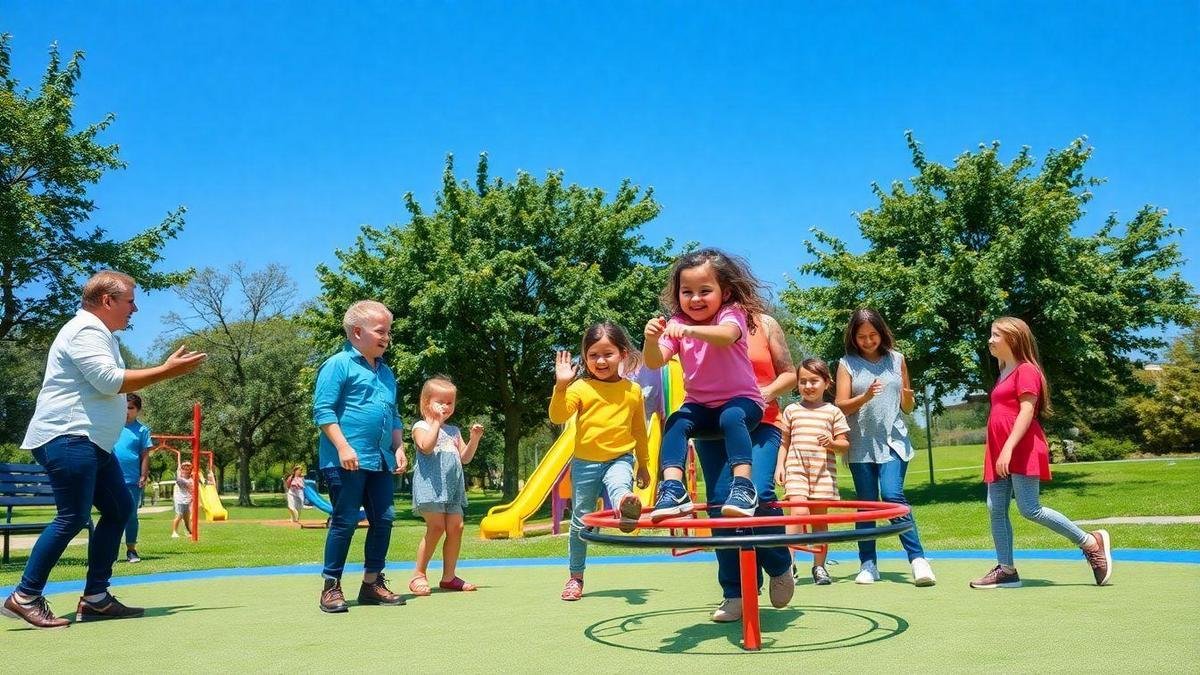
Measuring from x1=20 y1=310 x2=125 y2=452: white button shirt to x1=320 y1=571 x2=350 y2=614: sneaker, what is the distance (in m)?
1.57

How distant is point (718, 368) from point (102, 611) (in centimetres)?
410

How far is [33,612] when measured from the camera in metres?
5.21

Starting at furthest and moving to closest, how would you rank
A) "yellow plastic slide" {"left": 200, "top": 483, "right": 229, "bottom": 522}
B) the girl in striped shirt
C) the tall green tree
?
"yellow plastic slide" {"left": 200, "top": 483, "right": 229, "bottom": 522} < the tall green tree < the girl in striped shirt

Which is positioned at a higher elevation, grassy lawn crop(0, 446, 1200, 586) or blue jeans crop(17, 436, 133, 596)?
blue jeans crop(17, 436, 133, 596)

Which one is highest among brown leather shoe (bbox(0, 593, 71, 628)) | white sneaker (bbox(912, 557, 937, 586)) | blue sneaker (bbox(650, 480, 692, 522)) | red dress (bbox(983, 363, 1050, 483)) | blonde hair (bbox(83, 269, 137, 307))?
blonde hair (bbox(83, 269, 137, 307))

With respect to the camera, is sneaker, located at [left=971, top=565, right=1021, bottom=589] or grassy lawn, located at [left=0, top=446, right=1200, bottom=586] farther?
grassy lawn, located at [left=0, top=446, right=1200, bottom=586]

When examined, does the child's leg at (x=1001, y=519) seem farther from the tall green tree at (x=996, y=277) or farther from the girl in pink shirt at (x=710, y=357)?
the tall green tree at (x=996, y=277)

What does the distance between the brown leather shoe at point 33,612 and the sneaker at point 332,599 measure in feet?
4.72

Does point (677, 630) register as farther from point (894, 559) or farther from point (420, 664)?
point (894, 559)

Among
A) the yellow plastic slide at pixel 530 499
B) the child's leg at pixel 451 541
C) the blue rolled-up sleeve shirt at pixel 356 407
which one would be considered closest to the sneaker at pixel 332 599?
the blue rolled-up sleeve shirt at pixel 356 407

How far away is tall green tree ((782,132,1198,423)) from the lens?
22891 millimetres

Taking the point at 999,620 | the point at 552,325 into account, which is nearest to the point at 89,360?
the point at 999,620

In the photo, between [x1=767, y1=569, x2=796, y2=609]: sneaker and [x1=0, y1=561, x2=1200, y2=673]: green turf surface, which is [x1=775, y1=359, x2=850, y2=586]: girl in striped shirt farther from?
[x1=767, y1=569, x2=796, y2=609]: sneaker

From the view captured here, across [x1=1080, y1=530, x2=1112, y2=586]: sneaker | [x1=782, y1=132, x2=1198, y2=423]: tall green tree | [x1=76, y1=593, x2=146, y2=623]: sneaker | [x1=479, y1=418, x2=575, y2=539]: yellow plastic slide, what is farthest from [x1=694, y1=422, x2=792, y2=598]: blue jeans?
[x1=782, y1=132, x2=1198, y2=423]: tall green tree
